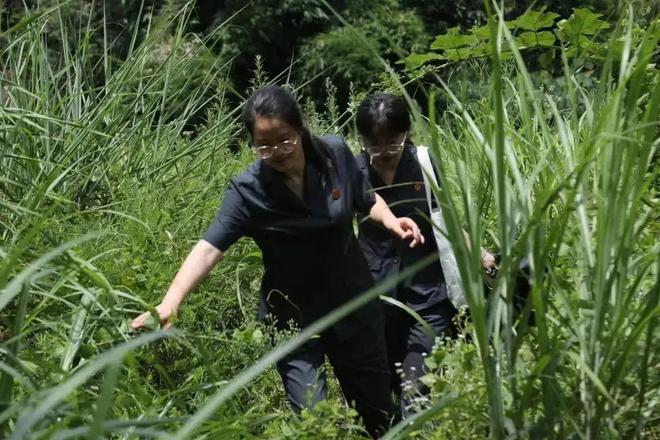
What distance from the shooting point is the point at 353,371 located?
4156 mm

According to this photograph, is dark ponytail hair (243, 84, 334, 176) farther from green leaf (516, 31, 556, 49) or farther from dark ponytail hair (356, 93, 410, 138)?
green leaf (516, 31, 556, 49)

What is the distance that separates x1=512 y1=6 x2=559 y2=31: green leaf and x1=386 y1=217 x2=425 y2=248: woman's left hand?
84cm

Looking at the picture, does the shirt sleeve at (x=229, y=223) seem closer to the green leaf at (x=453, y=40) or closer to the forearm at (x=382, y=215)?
the forearm at (x=382, y=215)

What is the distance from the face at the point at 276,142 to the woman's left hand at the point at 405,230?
0.44 m

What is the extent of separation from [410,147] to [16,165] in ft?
5.81

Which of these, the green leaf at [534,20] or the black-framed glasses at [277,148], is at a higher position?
the green leaf at [534,20]

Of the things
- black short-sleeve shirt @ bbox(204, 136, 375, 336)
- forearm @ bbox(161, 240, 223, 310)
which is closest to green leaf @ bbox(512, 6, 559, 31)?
black short-sleeve shirt @ bbox(204, 136, 375, 336)

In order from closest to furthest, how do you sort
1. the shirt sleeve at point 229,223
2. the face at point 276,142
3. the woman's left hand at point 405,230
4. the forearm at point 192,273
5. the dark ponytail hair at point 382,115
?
the forearm at point 192,273 < the face at point 276,142 < the shirt sleeve at point 229,223 < the woman's left hand at point 405,230 < the dark ponytail hair at point 382,115

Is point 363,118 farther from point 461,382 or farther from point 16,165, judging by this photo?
point 461,382

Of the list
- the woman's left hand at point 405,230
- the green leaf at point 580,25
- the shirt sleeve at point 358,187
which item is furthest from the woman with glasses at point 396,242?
the green leaf at point 580,25

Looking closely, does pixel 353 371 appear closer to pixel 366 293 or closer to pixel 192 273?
pixel 192 273

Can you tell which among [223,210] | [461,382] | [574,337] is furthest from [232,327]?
[574,337]

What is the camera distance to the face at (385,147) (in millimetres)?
4512

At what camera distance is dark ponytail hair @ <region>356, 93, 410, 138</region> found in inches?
174
